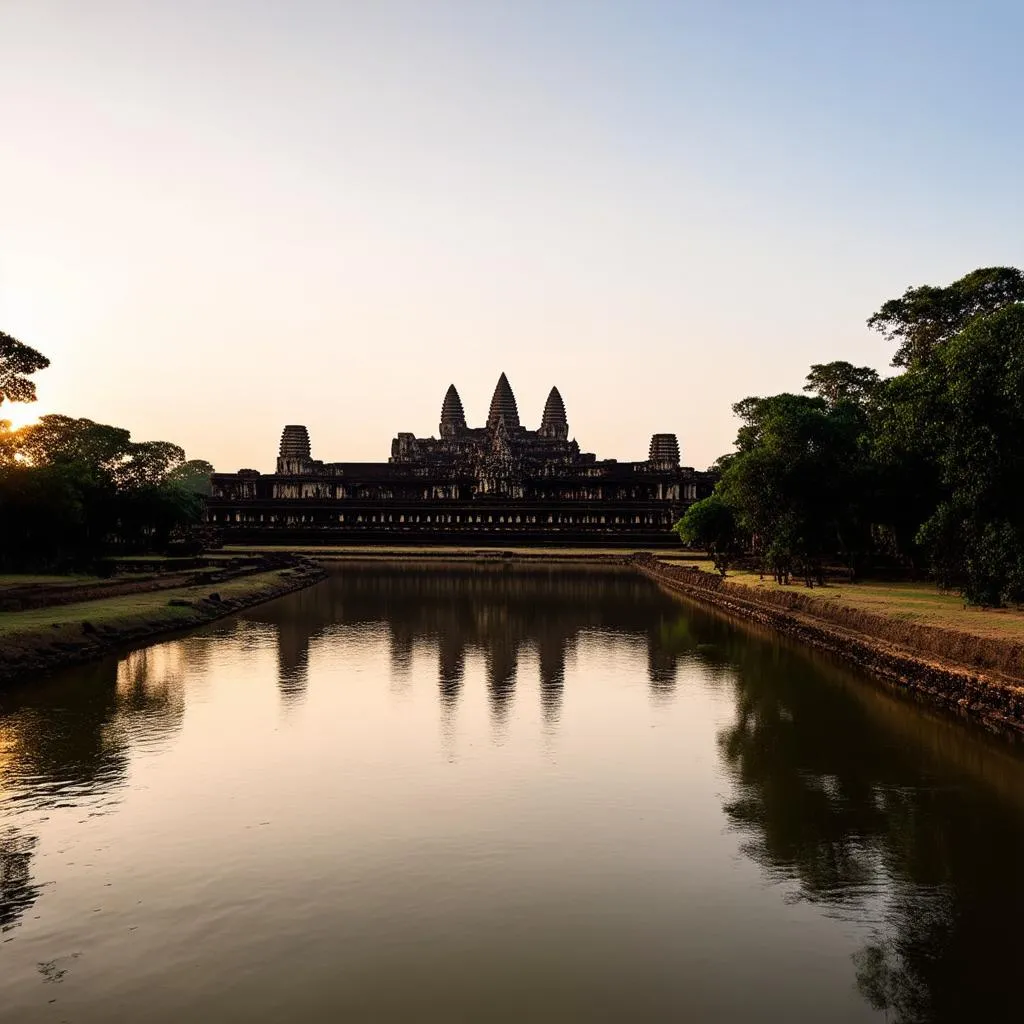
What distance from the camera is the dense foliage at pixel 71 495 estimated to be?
43.2 metres

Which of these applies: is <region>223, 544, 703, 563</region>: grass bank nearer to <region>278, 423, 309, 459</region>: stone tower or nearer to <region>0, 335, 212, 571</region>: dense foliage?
<region>0, 335, 212, 571</region>: dense foliage

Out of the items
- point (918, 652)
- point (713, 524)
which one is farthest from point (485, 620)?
point (713, 524)

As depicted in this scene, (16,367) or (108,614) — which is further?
(16,367)

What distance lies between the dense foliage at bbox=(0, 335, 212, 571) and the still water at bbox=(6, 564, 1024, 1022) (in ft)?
67.0

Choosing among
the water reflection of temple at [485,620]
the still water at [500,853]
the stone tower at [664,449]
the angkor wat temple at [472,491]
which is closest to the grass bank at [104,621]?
the still water at [500,853]

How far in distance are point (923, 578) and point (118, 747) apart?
40141 millimetres

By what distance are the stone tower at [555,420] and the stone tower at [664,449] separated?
62.0ft

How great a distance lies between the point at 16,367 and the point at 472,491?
97273 mm

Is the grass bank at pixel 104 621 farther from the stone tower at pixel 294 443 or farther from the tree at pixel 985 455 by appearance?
the stone tower at pixel 294 443

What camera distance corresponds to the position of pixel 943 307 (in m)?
57.5

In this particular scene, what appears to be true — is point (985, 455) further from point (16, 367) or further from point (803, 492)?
point (16, 367)

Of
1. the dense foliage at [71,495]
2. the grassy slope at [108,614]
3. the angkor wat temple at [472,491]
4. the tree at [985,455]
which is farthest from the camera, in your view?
the angkor wat temple at [472,491]

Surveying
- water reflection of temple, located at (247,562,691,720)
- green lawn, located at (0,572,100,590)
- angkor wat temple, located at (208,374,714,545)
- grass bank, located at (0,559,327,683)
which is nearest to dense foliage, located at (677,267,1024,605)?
water reflection of temple, located at (247,562,691,720)

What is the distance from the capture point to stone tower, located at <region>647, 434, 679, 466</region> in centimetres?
14825
